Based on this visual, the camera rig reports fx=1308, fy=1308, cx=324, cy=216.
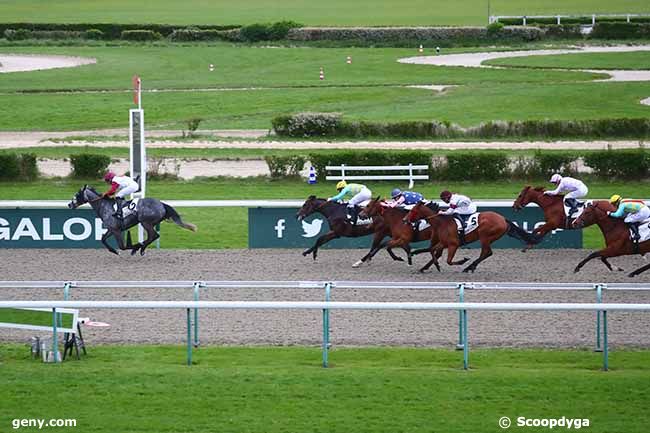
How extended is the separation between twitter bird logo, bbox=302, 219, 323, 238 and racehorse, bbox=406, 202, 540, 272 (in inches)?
87.1

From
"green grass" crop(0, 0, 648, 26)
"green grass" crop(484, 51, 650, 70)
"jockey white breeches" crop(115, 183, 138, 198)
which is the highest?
"green grass" crop(0, 0, 648, 26)

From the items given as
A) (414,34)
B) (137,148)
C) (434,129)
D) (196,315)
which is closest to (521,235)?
(137,148)

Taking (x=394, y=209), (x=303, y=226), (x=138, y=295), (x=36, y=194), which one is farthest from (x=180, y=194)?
(x=138, y=295)

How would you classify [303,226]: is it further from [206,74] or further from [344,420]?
[206,74]

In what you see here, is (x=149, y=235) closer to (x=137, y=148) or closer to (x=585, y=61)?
(x=137, y=148)

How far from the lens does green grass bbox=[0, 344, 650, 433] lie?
9164 mm

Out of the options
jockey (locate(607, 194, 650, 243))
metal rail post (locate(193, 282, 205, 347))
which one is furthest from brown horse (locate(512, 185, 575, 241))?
metal rail post (locate(193, 282, 205, 347))

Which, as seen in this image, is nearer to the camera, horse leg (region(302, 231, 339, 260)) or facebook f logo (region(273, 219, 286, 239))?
horse leg (region(302, 231, 339, 260))

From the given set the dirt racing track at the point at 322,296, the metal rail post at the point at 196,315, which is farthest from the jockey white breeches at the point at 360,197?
the metal rail post at the point at 196,315

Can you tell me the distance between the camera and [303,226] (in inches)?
720

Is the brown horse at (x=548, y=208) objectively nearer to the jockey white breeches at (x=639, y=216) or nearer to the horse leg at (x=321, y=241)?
the jockey white breeches at (x=639, y=216)

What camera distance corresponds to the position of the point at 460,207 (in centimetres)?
1620

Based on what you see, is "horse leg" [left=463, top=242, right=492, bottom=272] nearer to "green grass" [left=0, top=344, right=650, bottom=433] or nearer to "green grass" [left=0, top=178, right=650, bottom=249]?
"green grass" [left=0, top=178, right=650, bottom=249]

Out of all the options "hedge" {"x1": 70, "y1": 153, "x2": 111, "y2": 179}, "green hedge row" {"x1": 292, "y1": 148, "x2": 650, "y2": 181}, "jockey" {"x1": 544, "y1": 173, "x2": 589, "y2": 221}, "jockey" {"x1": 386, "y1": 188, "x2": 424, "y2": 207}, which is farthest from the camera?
"hedge" {"x1": 70, "y1": 153, "x2": 111, "y2": 179}
